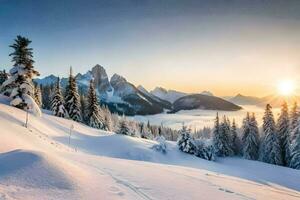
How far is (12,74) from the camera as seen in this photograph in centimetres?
4844

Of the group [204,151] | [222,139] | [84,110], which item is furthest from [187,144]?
[84,110]

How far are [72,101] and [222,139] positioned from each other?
33.0 meters

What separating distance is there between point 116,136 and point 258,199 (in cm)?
3775

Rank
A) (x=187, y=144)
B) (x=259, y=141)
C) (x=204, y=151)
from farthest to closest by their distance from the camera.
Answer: (x=259, y=141)
(x=204, y=151)
(x=187, y=144)

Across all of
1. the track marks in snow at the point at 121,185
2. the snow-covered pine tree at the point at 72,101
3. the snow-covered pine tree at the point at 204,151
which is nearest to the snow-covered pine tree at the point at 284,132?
the snow-covered pine tree at the point at 204,151

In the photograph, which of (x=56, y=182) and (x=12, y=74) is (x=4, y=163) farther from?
(x=12, y=74)

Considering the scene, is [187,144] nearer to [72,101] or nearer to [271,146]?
[271,146]

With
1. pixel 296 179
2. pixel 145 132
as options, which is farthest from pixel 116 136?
pixel 145 132

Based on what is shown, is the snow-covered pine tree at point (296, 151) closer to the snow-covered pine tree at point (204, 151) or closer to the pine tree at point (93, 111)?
the snow-covered pine tree at point (204, 151)

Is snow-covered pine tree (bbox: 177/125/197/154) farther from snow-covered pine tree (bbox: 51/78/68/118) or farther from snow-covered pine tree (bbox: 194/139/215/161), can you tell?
snow-covered pine tree (bbox: 51/78/68/118)

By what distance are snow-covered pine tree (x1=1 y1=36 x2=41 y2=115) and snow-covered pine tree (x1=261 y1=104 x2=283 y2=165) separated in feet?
134

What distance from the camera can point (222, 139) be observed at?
225 ft

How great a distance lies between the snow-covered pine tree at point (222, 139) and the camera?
6706 centimetres

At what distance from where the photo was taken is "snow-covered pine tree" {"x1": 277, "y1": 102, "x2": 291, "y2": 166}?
58.4 meters
